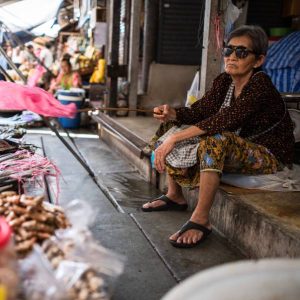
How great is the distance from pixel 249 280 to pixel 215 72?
377cm

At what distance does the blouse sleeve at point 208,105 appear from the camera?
12.7 ft

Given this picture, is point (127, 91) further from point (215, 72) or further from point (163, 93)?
point (215, 72)

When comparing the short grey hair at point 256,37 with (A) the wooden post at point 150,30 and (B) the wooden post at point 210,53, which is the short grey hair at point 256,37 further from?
(A) the wooden post at point 150,30

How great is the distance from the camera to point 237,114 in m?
3.28

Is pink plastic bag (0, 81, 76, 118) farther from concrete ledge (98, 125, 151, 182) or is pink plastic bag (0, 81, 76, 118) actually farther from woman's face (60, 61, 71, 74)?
woman's face (60, 61, 71, 74)

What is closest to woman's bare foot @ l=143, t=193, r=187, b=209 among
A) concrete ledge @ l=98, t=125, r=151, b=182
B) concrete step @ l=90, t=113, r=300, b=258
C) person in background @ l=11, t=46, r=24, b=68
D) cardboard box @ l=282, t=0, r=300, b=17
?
concrete step @ l=90, t=113, r=300, b=258

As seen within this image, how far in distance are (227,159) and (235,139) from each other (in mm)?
185

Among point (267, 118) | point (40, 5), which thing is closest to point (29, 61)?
point (40, 5)

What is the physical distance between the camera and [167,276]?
2.83 metres

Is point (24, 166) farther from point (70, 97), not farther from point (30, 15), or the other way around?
point (70, 97)

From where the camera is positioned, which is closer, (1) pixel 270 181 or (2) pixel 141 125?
(1) pixel 270 181

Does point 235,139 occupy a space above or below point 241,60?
below

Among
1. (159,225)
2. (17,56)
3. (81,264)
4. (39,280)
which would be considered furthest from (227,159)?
(17,56)

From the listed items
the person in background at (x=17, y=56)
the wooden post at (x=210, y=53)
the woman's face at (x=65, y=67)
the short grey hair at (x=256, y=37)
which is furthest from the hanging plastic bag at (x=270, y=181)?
the person in background at (x=17, y=56)
